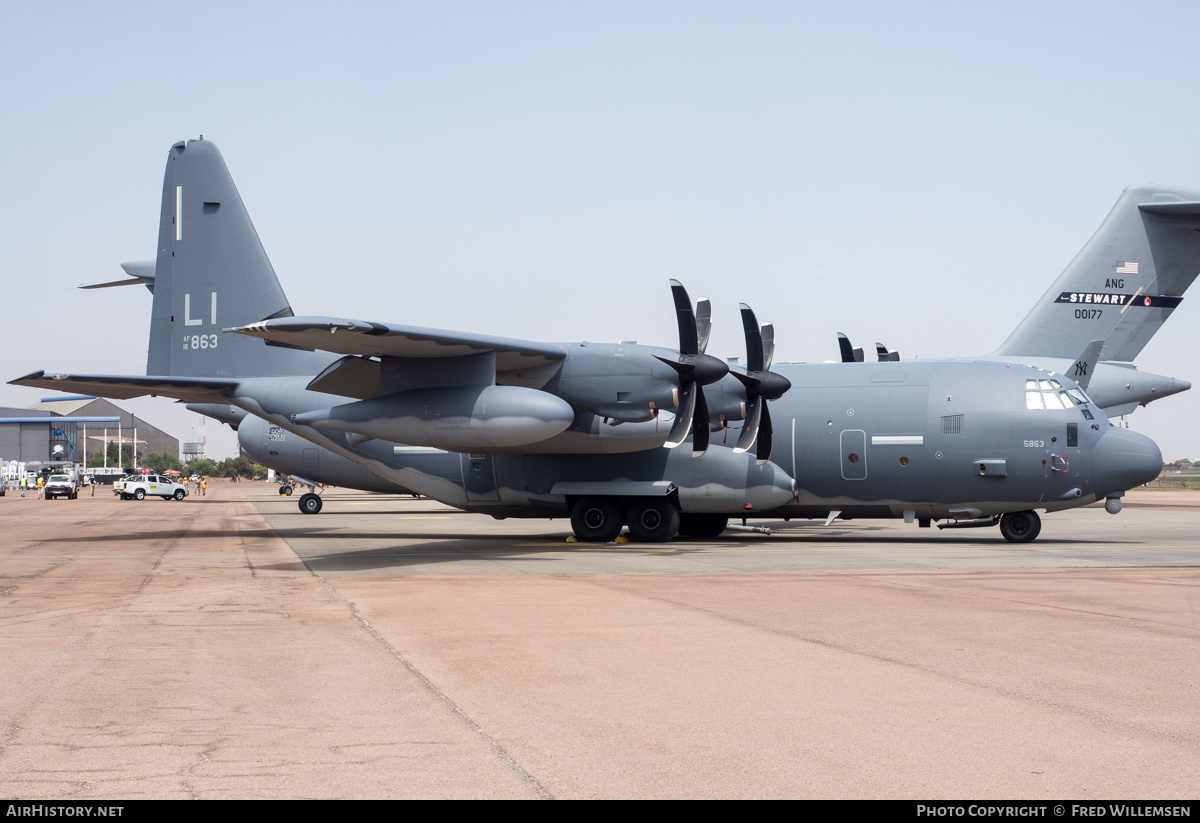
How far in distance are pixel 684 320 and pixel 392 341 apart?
612 cm

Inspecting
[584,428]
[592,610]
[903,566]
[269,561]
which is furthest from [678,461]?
[592,610]

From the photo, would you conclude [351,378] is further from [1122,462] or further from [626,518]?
[1122,462]

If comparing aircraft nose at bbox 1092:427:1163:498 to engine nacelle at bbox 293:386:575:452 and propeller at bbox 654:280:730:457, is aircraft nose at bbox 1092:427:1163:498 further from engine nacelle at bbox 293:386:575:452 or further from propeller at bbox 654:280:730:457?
engine nacelle at bbox 293:386:575:452

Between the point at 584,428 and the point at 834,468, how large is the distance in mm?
6147

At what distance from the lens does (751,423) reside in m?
22.8

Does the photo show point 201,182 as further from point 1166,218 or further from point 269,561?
point 1166,218

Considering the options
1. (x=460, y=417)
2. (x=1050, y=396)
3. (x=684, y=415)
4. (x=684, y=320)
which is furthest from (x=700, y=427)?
(x=1050, y=396)

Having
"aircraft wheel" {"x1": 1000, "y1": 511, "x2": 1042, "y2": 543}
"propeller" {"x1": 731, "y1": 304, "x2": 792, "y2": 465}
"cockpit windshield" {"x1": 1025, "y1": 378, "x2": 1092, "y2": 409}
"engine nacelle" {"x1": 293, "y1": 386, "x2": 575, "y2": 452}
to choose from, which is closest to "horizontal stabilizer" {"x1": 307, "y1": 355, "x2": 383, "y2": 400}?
"engine nacelle" {"x1": 293, "y1": 386, "x2": 575, "y2": 452}

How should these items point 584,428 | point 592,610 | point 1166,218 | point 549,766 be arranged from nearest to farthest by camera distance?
point 549,766, point 592,610, point 584,428, point 1166,218

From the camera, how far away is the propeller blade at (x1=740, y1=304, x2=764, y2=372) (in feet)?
74.6

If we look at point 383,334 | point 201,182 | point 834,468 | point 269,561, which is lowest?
point 269,561

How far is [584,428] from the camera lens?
23078mm

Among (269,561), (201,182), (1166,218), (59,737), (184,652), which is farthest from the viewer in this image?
(1166,218)

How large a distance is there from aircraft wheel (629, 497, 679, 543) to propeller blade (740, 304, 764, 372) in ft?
13.8
